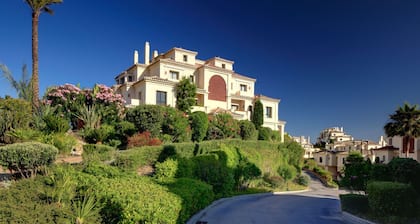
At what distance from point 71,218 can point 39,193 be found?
6.53 ft

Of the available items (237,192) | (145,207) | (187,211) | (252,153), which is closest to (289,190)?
(252,153)

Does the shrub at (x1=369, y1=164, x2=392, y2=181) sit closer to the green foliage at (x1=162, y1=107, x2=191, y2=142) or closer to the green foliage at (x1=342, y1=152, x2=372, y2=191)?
the green foliage at (x1=342, y1=152, x2=372, y2=191)

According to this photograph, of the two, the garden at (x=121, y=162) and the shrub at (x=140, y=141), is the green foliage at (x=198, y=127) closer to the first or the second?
the garden at (x=121, y=162)

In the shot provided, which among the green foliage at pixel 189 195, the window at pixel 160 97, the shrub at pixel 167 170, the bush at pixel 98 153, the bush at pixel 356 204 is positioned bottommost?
the bush at pixel 356 204

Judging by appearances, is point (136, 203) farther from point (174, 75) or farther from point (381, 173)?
point (174, 75)

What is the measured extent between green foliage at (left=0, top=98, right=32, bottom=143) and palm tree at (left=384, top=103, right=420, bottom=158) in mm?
35946

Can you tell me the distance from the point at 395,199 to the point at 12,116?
744 inches

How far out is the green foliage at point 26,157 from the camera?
8.27 meters

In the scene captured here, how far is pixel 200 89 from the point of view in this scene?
30.0m

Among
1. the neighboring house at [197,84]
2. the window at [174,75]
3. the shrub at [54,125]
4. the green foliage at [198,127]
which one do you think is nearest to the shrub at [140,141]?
the shrub at [54,125]

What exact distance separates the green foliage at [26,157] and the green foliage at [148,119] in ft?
28.9

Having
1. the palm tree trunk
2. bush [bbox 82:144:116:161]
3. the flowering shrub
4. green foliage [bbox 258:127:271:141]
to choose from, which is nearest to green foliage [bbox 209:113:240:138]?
green foliage [bbox 258:127:271:141]

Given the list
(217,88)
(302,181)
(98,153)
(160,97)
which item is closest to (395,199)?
(98,153)

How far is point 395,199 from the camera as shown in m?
7.87
